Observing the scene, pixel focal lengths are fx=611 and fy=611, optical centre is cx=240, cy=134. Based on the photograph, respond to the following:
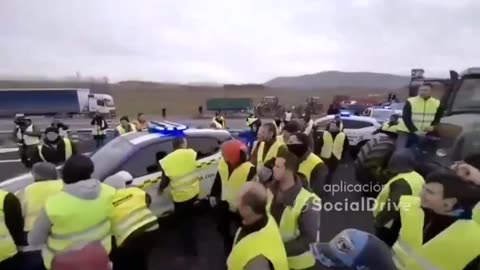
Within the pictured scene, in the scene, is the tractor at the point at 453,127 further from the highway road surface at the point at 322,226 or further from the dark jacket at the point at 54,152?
the dark jacket at the point at 54,152

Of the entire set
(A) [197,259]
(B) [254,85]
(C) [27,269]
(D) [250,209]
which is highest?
(D) [250,209]

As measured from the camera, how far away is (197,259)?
7.72 m

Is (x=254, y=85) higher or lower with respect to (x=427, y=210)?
lower

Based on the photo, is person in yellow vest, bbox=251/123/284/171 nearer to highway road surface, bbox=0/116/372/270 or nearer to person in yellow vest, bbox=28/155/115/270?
highway road surface, bbox=0/116/372/270

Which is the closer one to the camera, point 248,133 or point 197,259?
point 197,259

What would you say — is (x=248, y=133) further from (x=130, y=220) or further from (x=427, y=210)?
(x=427, y=210)

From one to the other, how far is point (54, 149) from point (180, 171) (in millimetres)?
4712

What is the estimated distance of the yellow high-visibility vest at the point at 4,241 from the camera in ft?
15.5

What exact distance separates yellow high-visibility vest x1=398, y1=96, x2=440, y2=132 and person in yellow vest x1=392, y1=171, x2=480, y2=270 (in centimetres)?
427

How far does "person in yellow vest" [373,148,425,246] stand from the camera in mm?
5055

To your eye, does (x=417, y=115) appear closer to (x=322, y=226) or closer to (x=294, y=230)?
(x=322, y=226)

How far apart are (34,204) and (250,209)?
2.47m

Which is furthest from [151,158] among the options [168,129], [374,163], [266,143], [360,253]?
[360,253]

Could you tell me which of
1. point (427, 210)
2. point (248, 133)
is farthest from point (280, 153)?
point (248, 133)
